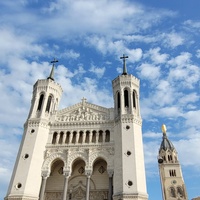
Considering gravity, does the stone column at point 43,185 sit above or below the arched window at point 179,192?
below

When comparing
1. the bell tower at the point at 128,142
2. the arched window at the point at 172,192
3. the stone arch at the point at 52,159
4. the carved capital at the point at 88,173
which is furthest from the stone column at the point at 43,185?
the arched window at the point at 172,192

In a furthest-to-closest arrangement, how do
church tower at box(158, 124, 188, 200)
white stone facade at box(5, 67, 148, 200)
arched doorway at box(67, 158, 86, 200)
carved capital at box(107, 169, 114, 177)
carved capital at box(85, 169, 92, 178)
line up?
church tower at box(158, 124, 188, 200) < arched doorway at box(67, 158, 86, 200) < carved capital at box(85, 169, 92, 178) < carved capital at box(107, 169, 114, 177) < white stone facade at box(5, 67, 148, 200)

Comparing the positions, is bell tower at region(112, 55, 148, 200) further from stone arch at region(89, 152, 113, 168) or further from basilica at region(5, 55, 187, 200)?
stone arch at region(89, 152, 113, 168)

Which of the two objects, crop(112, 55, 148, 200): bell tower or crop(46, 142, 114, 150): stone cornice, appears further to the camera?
crop(46, 142, 114, 150): stone cornice

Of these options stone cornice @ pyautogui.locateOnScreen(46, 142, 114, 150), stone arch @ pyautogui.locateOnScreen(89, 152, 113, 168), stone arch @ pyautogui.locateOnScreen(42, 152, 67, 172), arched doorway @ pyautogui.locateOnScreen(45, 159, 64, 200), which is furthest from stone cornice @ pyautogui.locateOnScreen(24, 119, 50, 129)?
stone arch @ pyautogui.locateOnScreen(89, 152, 113, 168)

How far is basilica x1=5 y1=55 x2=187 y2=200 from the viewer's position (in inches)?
876

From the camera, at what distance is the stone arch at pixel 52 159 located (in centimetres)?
2399

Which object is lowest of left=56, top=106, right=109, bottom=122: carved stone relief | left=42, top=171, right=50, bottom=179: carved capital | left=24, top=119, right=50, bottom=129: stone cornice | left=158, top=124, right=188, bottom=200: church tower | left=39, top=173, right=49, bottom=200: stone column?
left=39, top=173, right=49, bottom=200: stone column

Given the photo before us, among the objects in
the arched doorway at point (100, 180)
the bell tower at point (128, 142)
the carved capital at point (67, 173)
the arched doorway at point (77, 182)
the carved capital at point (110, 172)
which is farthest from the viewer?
the arched doorway at point (77, 182)

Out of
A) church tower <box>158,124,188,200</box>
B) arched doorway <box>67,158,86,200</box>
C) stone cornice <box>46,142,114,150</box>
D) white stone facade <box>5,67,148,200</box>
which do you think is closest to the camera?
white stone facade <box>5,67,148,200</box>

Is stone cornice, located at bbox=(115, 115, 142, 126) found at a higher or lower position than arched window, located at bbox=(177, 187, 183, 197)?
lower

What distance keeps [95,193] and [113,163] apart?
373 cm

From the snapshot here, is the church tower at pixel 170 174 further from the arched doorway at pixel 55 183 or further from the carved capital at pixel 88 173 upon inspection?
the carved capital at pixel 88 173

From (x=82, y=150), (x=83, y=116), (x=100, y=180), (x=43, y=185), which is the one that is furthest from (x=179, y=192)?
(x=43, y=185)
